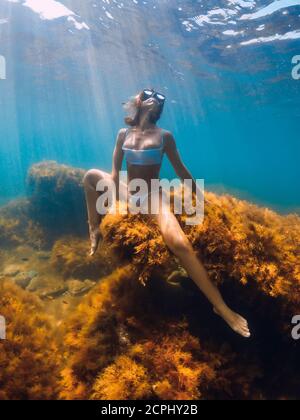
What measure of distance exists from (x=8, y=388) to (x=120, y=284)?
6.81 feet

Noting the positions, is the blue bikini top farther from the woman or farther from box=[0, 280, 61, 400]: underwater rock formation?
box=[0, 280, 61, 400]: underwater rock formation

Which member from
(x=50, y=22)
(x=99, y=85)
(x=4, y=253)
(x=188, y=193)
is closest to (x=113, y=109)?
(x=99, y=85)

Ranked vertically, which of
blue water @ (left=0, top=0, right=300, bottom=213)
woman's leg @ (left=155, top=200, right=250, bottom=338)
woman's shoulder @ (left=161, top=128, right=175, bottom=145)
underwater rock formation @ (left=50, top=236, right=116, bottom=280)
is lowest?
underwater rock formation @ (left=50, top=236, right=116, bottom=280)

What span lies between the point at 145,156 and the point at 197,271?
2391 mm

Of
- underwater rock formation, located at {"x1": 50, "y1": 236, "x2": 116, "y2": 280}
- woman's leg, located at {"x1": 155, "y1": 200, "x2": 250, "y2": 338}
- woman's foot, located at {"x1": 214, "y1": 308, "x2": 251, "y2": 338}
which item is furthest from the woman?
underwater rock formation, located at {"x1": 50, "y1": 236, "x2": 116, "y2": 280}

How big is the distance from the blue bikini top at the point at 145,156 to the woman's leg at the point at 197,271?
4.85 feet

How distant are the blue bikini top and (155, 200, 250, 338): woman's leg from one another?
148cm

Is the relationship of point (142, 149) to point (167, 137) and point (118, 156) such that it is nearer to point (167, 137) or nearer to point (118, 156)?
point (167, 137)

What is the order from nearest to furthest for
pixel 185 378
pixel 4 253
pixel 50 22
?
pixel 185 378 → pixel 4 253 → pixel 50 22

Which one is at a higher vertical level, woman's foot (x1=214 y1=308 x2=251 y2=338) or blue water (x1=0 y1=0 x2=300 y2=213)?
blue water (x1=0 y1=0 x2=300 y2=213)

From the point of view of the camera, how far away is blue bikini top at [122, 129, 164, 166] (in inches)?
210

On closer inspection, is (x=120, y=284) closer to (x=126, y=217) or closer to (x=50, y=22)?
(x=126, y=217)

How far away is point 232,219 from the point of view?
477 cm

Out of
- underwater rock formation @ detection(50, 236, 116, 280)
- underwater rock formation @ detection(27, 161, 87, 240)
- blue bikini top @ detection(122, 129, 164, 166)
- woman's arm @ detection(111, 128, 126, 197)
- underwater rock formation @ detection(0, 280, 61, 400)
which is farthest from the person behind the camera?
underwater rock formation @ detection(27, 161, 87, 240)
